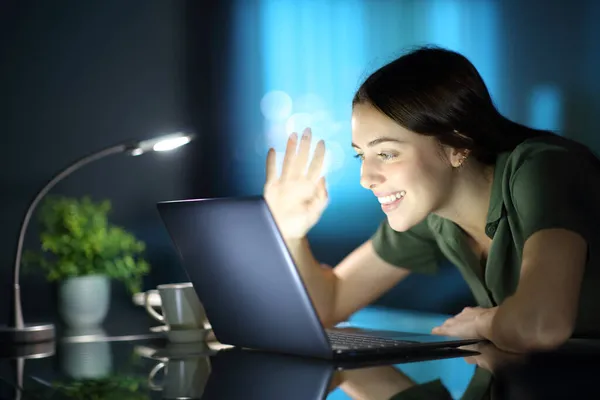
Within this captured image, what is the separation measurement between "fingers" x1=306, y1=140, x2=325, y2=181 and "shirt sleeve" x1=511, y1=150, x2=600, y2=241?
0.44 metres

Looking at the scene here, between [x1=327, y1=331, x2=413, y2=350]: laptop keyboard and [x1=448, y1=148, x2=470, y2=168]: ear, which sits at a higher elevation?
[x1=448, y1=148, x2=470, y2=168]: ear

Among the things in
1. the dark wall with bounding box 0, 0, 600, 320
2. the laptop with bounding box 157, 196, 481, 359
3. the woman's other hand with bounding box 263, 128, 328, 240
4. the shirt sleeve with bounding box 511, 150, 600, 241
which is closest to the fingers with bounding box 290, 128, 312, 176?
the woman's other hand with bounding box 263, 128, 328, 240

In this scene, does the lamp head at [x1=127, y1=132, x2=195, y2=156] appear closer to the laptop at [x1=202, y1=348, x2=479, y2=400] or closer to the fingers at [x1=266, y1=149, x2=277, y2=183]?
the fingers at [x1=266, y1=149, x2=277, y2=183]

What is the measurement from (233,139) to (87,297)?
3.58 feet

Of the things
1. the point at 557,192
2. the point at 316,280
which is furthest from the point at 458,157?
the point at 316,280

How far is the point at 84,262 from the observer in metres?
2.03

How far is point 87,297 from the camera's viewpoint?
1.95 m

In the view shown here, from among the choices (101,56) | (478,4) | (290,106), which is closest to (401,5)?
(478,4)

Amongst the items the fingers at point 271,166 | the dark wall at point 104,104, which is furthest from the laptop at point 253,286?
the dark wall at point 104,104

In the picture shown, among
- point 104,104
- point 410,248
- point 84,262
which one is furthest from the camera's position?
Answer: point 104,104

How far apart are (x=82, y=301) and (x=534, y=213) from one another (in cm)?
102

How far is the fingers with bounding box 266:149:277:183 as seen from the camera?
69.2 inches

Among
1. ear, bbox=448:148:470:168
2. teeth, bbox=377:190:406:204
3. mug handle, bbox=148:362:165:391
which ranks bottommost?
mug handle, bbox=148:362:165:391

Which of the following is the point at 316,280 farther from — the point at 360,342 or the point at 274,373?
the point at 274,373
